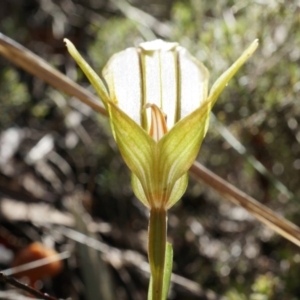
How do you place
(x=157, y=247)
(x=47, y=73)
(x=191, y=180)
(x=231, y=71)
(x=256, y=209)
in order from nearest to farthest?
(x=231, y=71)
(x=157, y=247)
(x=256, y=209)
(x=47, y=73)
(x=191, y=180)

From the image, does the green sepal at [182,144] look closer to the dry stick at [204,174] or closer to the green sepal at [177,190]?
the green sepal at [177,190]

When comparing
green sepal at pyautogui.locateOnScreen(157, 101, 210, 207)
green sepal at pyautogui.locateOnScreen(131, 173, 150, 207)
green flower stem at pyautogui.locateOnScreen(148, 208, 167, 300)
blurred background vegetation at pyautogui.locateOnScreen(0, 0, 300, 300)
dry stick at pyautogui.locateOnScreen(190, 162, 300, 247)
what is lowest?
green flower stem at pyautogui.locateOnScreen(148, 208, 167, 300)

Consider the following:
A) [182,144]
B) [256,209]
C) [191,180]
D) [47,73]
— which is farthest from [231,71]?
[191,180]

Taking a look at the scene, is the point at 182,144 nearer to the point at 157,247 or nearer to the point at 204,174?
the point at 157,247

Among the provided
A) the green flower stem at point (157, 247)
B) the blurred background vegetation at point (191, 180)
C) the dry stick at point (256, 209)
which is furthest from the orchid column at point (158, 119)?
the blurred background vegetation at point (191, 180)

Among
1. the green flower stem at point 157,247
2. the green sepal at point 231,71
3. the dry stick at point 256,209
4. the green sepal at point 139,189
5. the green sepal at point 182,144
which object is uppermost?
the dry stick at point 256,209

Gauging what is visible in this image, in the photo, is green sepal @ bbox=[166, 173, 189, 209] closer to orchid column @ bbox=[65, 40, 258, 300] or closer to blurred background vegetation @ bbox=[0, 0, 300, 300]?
orchid column @ bbox=[65, 40, 258, 300]

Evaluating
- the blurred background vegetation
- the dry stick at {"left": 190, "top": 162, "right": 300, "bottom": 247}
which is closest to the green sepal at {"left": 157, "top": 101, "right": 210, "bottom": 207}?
the dry stick at {"left": 190, "top": 162, "right": 300, "bottom": 247}
